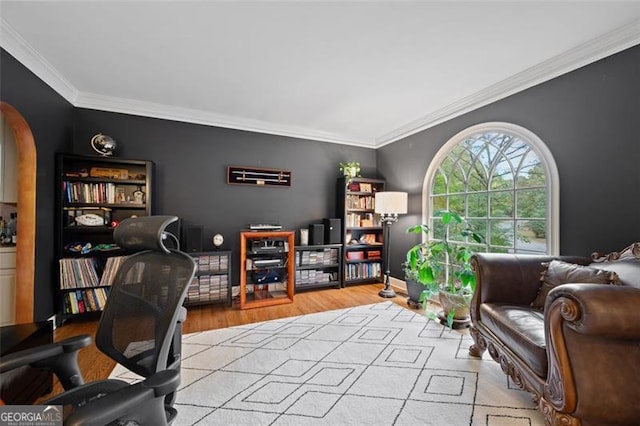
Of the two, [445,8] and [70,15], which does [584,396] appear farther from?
[70,15]

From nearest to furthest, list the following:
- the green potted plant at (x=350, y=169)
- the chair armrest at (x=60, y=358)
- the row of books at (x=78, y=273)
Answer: the chair armrest at (x=60, y=358)
the row of books at (x=78, y=273)
the green potted plant at (x=350, y=169)

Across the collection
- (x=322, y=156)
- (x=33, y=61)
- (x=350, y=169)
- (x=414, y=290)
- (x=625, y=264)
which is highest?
(x=33, y=61)

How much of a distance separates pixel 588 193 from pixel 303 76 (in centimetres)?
262

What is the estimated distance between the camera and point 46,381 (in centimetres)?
160

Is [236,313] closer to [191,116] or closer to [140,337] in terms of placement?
[140,337]

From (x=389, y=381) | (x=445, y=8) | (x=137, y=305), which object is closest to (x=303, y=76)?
(x=445, y=8)

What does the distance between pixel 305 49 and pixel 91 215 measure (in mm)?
2785

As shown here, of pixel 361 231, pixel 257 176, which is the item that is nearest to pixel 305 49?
pixel 257 176

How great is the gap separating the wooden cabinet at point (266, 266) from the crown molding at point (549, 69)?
8.25ft

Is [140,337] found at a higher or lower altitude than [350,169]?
lower

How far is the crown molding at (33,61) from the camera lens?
6.15 feet

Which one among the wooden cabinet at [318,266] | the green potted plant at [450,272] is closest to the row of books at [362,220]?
the wooden cabinet at [318,266]

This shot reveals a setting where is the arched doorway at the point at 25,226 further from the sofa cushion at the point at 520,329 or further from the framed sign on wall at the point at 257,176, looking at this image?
the sofa cushion at the point at 520,329

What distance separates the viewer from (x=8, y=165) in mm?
2283
